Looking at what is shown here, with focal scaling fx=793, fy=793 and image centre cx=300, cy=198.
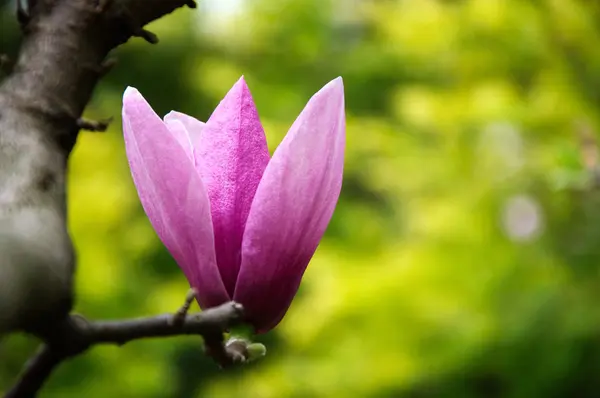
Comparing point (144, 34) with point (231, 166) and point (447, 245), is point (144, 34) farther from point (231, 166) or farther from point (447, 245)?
point (447, 245)

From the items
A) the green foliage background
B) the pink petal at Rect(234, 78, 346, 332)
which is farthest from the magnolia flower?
the green foliage background

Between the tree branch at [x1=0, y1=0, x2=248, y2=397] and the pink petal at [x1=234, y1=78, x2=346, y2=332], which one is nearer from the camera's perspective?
the tree branch at [x1=0, y1=0, x2=248, y2=397]

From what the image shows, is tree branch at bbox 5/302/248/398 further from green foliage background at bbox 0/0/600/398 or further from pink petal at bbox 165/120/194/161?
green foliage background at bbox 0/0/600/398

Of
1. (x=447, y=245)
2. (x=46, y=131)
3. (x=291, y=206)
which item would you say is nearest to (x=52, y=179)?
(x=46, y=131)

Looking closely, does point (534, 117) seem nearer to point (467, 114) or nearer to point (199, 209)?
point (467, 114)

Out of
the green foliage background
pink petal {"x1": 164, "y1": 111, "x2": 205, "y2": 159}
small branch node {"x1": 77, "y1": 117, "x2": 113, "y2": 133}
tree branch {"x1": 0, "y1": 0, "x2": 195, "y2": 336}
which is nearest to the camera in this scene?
tree branch {"x1": 0, "y1": 0, "x2": 195, "y2": 336}

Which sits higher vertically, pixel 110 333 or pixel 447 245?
pixel 110 333

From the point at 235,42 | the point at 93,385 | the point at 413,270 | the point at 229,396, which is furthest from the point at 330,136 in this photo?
the point at 235,42
